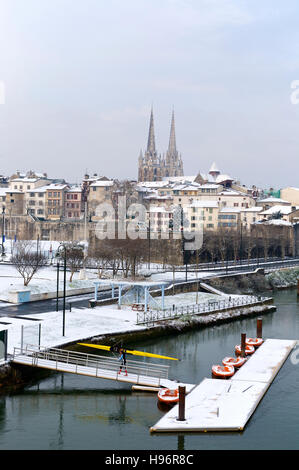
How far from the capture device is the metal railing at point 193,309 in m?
35.4

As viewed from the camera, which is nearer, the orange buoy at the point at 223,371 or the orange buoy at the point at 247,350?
the orange buoy at the point at 223,371

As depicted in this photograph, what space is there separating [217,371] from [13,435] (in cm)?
969

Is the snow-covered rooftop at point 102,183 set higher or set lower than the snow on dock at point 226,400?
higher

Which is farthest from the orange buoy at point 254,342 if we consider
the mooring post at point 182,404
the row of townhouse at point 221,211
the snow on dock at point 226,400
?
the row of townhouse at point 221,211

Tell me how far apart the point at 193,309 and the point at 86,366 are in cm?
1574

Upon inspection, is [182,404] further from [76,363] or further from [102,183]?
[102,183]

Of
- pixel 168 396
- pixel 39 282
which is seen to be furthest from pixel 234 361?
pixel 39 282

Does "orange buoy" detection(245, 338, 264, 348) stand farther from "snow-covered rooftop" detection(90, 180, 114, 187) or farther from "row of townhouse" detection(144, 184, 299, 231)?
"snow-covered rooftop" detection(90, 180, 114, 187)

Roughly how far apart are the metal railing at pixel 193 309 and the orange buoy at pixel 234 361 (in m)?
7.46

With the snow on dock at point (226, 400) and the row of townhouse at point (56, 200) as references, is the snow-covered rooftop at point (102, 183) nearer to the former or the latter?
the row of townhouse at point (56, 200)

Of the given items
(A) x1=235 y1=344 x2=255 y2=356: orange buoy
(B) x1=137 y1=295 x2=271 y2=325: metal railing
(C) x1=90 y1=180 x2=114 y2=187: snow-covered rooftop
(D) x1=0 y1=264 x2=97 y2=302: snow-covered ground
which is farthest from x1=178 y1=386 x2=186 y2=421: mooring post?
(C) x1=90 y1=180 x2=114 y2=187: snow-covered rooftop

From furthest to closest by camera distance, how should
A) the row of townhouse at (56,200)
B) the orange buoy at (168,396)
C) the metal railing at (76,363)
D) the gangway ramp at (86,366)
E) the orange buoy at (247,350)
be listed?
the row of townhouse at (56,200) < the orange buoy at (247,350) < the metal railing at (76,363) < the gangway ramp at (86,366) < the orange buoy at (168,396)
